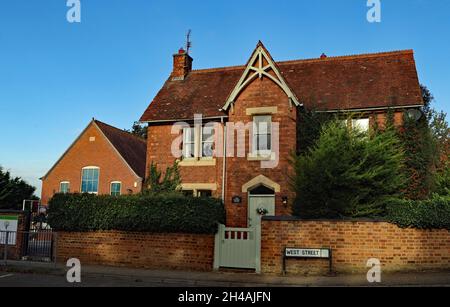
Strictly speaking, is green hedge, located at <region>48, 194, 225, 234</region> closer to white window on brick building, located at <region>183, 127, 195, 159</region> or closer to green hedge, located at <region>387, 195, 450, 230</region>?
white window on brick building, located at <region>183, 127, 195, 159</region>

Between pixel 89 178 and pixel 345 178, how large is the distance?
73.6 ft

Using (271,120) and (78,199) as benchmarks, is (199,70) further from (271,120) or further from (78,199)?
(78,199)

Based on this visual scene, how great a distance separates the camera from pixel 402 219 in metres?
12.4

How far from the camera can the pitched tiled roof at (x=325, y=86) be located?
18484mm

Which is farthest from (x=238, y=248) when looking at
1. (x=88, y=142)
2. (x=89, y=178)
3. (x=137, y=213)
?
(x=88, y=142)

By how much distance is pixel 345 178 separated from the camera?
1304cm

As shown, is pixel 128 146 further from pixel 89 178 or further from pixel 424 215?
pixel 424 215

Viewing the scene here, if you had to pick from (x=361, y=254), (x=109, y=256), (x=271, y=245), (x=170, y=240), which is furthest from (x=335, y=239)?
(x=109, y=256)

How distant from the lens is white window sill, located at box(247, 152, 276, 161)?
57.1 ft

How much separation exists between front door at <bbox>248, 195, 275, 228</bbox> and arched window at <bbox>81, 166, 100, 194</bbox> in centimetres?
1627

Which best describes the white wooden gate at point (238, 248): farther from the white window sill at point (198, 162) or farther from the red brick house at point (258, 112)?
the white window sill at point (198, 162)

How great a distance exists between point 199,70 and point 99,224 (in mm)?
11978

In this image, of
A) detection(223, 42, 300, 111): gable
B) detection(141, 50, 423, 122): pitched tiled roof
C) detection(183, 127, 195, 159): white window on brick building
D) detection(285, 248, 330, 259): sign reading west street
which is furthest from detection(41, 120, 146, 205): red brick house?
detection(285, 248, 330, 259): sign reading west street

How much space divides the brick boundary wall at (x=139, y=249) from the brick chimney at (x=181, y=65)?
1152 centimetres
